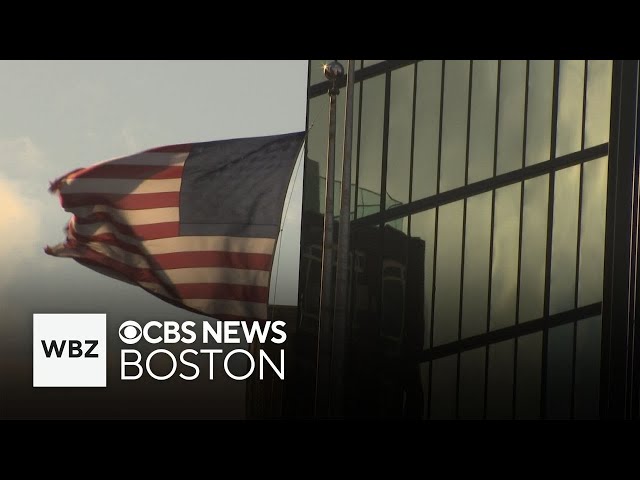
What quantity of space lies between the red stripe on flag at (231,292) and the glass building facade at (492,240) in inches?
138

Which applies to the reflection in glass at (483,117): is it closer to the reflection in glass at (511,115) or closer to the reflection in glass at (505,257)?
the reflection in glass at (511,115)

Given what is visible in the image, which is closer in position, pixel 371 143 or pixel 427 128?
pixel 427 128

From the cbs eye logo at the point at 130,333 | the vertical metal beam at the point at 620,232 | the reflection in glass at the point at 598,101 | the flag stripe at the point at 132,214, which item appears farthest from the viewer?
the reflection in glass at the point at 598,101

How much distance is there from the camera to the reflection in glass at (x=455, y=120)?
1669 cm

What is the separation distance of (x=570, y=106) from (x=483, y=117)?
3.96 ft

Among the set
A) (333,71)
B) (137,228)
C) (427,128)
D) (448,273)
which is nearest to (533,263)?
(448,273)

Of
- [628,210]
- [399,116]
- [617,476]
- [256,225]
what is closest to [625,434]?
[617,476]

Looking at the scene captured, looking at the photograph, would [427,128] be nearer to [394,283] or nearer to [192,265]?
[394,283]

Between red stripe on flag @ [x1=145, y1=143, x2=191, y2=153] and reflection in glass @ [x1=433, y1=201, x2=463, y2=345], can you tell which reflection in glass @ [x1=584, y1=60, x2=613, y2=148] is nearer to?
reflection in glass @ [x1=433, y1=201, x2=463, y2=345]

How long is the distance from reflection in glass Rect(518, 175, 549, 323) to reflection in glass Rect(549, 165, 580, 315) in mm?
150

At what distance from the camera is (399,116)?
56.3 ft

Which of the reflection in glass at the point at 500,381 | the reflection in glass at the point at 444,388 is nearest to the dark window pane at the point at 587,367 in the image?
the reflection in glass at the point at 500,381

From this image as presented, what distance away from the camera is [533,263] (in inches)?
645

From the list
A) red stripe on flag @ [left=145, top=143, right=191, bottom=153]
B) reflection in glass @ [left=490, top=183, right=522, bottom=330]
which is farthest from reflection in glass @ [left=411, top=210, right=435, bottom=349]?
red stripe on flag @ [left=145, top=143, right=191, bottom=153]
